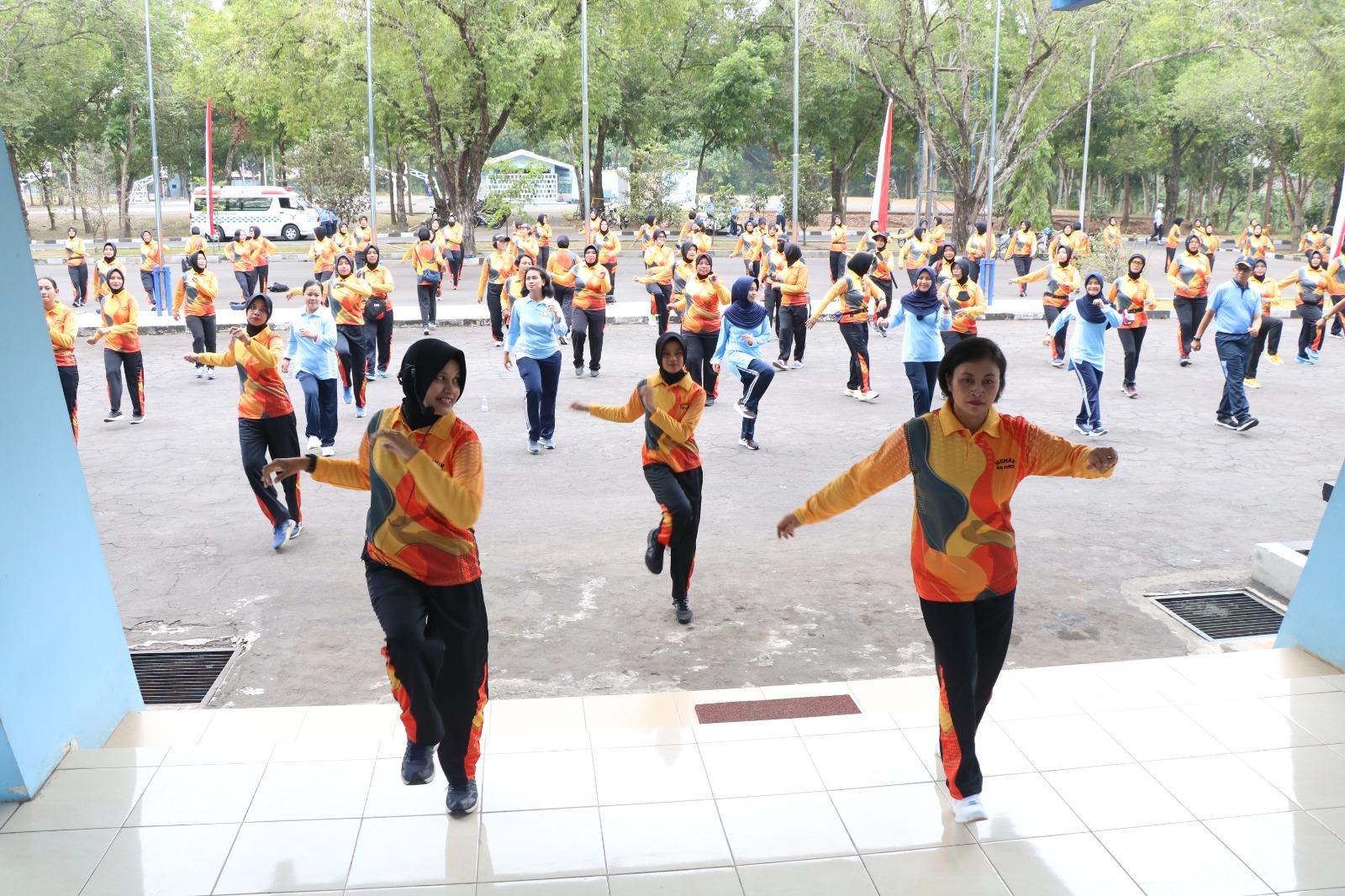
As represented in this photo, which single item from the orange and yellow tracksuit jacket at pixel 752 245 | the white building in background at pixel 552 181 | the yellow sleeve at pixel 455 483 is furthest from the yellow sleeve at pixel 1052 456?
the white building in background at pixel 552 181

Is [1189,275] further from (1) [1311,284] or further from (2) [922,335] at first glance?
(2) [922,335]

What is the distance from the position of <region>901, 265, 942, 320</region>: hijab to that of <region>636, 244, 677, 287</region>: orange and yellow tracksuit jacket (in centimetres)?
621

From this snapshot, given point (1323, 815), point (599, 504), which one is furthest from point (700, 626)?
point (1323, 815)

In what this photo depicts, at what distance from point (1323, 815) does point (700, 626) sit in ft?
10.9

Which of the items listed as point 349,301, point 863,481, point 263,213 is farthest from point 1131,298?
point 263,213

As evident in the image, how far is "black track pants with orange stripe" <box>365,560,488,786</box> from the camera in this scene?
3938 millimetres

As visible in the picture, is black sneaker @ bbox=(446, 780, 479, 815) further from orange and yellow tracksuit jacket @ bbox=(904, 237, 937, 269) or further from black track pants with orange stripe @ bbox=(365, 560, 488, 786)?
orange and yellow tracksuit jacket @ bbox=(904, 237, 937, 269)

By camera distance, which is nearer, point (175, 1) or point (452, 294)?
point (452, 294)

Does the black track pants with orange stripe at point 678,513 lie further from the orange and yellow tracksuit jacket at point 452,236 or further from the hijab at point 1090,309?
the orange and yellow tracksuit jacket at point 452,236

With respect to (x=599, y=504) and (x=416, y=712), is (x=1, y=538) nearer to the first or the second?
(x=416, y=712)

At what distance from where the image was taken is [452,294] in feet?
79.7

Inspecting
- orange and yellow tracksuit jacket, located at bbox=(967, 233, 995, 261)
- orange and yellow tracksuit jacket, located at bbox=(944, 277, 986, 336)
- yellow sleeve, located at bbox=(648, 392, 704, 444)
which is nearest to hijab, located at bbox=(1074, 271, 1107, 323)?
orange and yellow tracksuit jacket, located at bbox=(944, 277, 986, 336)

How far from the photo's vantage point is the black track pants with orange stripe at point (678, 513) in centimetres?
660

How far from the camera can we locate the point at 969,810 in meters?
4.14
